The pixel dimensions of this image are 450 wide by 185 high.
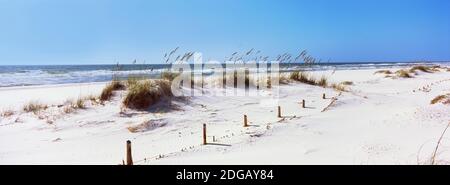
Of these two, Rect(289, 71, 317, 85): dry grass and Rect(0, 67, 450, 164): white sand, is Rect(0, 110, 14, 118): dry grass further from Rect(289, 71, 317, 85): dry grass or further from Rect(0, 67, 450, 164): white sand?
Rect(289, 71, 317, 85): dry grass

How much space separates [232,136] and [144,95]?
344cm

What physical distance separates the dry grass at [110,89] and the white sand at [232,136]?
8.2 inches

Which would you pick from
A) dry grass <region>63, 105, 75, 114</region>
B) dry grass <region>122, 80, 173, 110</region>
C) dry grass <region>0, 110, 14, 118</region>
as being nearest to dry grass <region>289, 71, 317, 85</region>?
dry grass <region>122, 80, 173, 110</region>

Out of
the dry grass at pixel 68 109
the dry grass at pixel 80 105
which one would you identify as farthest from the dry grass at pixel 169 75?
the dry grass at pixel 68 109

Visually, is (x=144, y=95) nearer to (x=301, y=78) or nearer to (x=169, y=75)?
(x=169, y=75)

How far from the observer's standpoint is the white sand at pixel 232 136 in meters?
4.57

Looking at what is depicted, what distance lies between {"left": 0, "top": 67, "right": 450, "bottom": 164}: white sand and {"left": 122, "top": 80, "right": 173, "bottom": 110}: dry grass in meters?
0.30

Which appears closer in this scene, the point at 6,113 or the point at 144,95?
the point at 6,113

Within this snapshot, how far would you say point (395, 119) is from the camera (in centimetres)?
636

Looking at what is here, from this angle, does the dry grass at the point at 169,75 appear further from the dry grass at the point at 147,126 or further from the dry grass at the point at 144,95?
the dry grass at the point at 147,126

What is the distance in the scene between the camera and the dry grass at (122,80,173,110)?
8.71 metres

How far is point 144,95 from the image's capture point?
8.89 m

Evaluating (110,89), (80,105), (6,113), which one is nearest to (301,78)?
(110,89)
